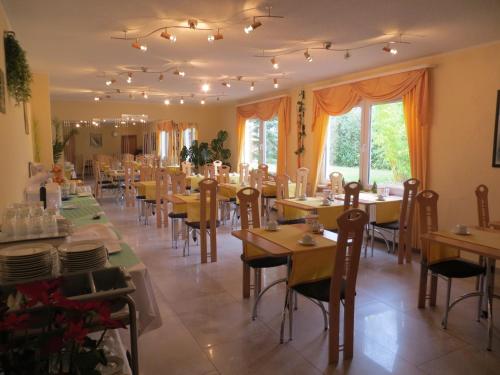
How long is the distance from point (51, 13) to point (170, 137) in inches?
356

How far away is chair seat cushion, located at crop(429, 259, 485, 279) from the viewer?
293cm

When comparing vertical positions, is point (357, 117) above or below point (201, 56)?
below

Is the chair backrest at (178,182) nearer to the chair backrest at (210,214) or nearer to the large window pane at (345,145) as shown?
the chair backrest at (210,214)

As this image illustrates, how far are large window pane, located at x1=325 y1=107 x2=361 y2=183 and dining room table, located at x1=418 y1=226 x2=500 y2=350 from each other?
134 inches

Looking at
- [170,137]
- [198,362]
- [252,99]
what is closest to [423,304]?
[198,362]

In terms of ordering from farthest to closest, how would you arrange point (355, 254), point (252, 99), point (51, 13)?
point (252, 99), point (51, 13), point (355, 254)

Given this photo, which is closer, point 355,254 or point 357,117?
point 355,254

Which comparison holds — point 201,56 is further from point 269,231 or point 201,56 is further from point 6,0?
point 269,231

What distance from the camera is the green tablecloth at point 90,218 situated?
6.44 feet

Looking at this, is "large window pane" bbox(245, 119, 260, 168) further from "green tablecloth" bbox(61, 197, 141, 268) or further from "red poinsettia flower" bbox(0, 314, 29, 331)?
"red poinsettia flower" bbox(0, 314, 29, 331)

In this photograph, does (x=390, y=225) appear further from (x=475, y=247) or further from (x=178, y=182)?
(x=178, y=182)

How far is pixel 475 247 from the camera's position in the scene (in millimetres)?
2666

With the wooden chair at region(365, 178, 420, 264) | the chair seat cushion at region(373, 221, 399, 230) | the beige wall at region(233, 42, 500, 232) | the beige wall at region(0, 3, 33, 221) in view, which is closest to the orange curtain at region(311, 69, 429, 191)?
the beige wall at region(233, 42, 500, 232)

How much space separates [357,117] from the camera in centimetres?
648
